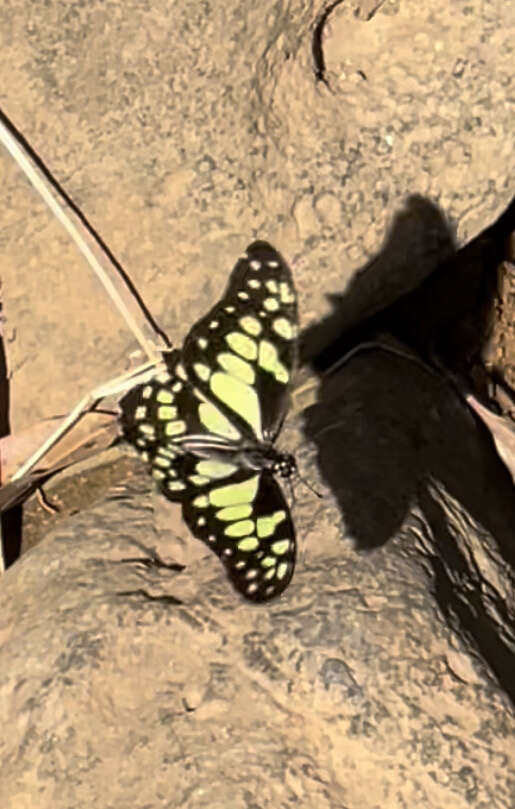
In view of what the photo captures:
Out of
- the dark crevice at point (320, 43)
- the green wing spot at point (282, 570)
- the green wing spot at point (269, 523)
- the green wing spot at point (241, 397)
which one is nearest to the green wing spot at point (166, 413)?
the green wing spot at point (241, 397)

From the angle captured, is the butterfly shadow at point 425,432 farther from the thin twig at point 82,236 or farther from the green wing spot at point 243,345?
A: the thin twig at point 82,236

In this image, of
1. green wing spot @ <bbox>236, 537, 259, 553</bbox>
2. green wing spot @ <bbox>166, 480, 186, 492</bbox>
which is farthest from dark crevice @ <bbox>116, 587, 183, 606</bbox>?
green wing spot @ <bbox>166, 480, 186, 492</bbox>

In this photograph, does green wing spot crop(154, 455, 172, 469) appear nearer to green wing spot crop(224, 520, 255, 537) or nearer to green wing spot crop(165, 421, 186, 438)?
green wing spot crop(165, 421, 186, 438)

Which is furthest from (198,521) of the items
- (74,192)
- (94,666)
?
(74,192)

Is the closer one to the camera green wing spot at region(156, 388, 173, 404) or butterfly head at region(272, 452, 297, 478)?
butterfly head at region(272, 452, 297, 478)

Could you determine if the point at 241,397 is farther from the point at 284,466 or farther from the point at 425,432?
the point at 425,432

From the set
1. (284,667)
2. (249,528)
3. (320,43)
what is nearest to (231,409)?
(249,528)

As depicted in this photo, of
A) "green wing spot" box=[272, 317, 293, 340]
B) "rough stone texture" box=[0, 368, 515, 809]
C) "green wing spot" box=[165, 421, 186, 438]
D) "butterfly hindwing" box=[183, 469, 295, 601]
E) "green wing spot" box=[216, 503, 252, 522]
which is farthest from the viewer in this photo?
"green wing spot" box=[165, 421, 186, 438]
